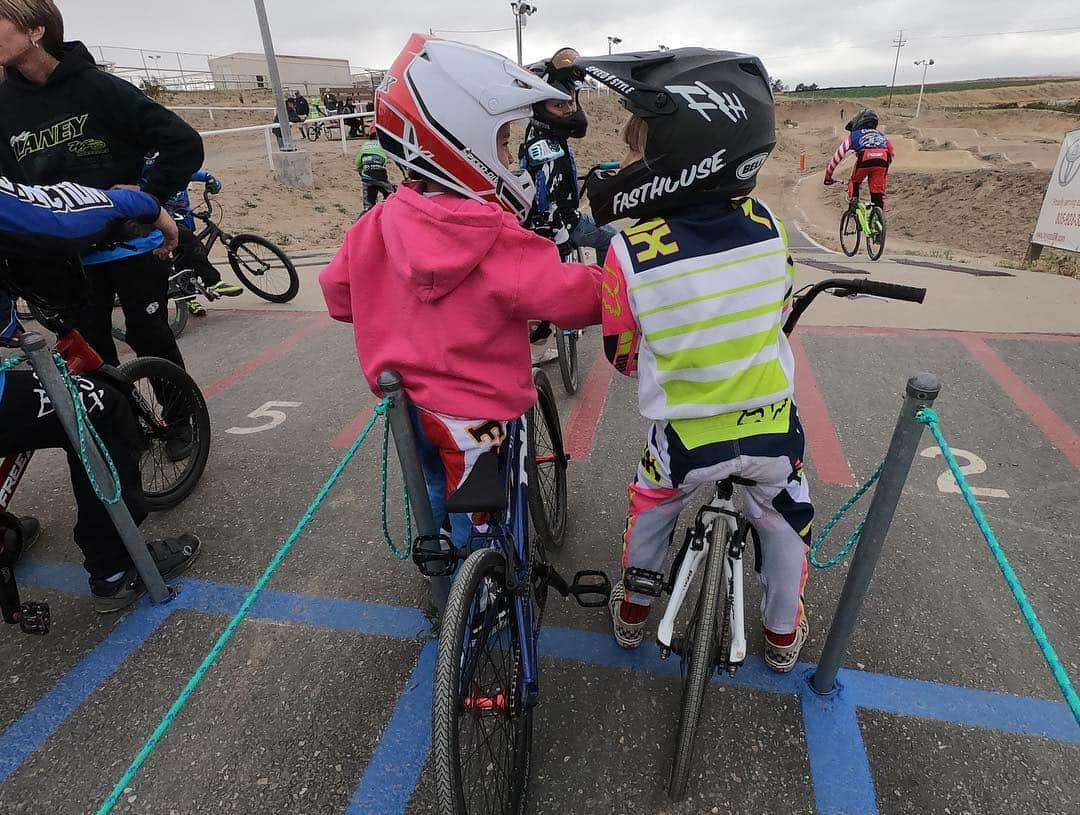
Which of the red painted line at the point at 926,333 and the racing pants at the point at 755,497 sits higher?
the racing pants at the point at 755,497

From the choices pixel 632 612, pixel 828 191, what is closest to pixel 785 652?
pixel 632 612

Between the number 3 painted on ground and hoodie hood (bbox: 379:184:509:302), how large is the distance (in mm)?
2981

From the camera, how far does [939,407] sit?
4.07 meters

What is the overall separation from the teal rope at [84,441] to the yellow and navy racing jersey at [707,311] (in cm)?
195

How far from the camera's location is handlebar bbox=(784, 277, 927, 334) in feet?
5.45

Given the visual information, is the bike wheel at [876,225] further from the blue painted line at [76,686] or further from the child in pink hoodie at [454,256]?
the blue painted line at [76,686]

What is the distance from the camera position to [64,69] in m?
2.76

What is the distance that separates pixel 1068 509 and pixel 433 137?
11.7 ft

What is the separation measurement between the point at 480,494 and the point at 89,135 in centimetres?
286

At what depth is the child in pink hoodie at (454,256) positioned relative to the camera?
1550 mm

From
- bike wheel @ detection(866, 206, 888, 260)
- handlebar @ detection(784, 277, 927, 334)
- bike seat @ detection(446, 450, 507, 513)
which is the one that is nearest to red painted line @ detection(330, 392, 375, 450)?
bike seat @ detection(446, 450, 507, 513)

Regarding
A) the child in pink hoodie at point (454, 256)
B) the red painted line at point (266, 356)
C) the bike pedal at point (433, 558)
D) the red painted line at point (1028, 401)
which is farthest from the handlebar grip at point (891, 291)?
the red painted line at point (266, 356)

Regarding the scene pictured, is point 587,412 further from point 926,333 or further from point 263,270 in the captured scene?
point 263,270

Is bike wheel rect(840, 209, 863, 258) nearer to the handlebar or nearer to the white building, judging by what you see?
the handlebar
